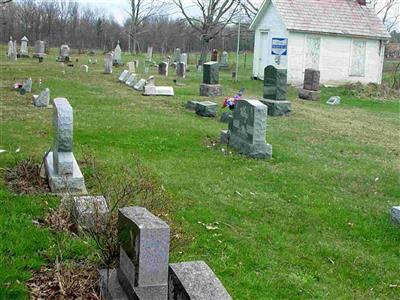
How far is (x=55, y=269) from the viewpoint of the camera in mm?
4895

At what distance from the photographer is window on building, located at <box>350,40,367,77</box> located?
2906 cm

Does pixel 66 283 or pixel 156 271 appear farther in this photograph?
pixel 66 283

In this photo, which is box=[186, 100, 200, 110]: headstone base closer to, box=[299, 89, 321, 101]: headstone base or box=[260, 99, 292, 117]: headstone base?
box=[260, 99, 292, 117]: headstone base

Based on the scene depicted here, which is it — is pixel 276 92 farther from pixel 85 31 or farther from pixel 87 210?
pixel 85 31

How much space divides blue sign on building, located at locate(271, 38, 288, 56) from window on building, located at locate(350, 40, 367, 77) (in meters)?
4.19

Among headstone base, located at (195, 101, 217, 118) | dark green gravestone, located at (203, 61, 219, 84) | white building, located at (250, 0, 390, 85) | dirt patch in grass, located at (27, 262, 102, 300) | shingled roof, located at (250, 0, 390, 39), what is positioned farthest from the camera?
shingled roof, located at (250, 0, 390, 39)

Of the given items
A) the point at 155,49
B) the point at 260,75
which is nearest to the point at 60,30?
the point at 155,49

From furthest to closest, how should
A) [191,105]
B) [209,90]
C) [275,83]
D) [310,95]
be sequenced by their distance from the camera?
[310,95], [209,90], [275,83], [191,105]

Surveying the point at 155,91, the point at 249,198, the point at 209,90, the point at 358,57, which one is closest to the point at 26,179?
the point at 249,198

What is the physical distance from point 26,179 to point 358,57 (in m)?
24.9

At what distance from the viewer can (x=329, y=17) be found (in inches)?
1141

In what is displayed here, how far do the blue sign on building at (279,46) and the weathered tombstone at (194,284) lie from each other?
80.7ft

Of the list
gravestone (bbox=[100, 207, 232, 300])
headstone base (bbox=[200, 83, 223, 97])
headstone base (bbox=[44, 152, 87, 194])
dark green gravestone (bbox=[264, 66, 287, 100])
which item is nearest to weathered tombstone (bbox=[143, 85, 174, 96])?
headstone base (bbox=[200, 83, 223, 97])

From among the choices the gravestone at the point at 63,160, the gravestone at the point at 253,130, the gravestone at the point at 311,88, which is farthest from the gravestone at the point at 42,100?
the gravestone at the point at 311,88
